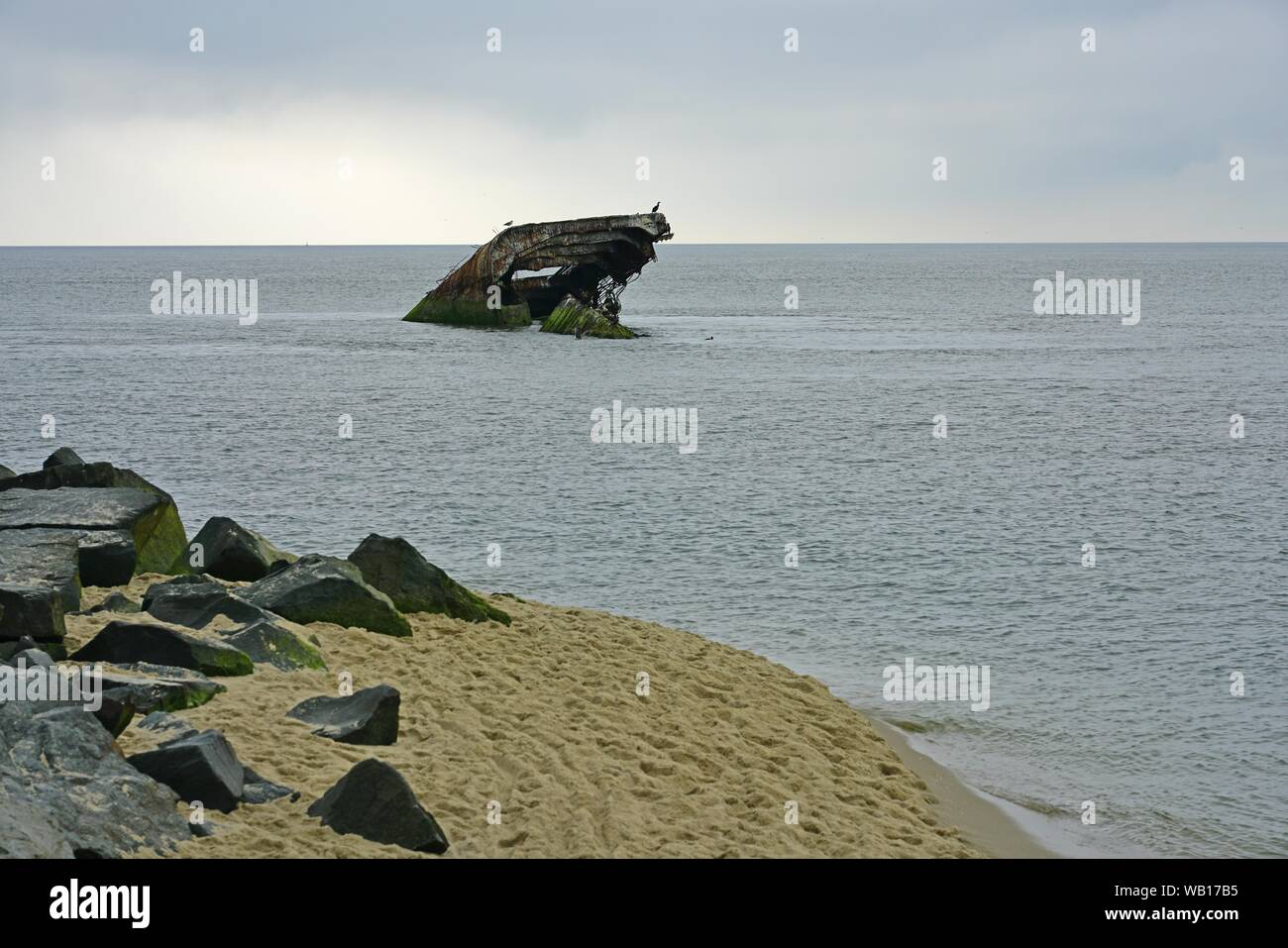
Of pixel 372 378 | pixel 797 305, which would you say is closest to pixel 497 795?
pixel 372 378

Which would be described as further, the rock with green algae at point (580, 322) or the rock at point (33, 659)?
the rock with green algae at point (580, 322)

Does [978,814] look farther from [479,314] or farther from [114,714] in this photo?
[479,314]

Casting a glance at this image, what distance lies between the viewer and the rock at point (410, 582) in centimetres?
1460

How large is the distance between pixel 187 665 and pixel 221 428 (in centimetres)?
2764

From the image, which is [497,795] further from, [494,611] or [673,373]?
[673,373]

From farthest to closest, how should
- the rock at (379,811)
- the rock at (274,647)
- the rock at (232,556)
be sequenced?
the rock at (232,556), the rock at (274,647), the rock at (379,811)

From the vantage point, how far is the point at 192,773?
329 inches

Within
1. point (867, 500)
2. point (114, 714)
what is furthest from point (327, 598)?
point (867, 500)

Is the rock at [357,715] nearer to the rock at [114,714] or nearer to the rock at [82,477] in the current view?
the rock at [114,714]

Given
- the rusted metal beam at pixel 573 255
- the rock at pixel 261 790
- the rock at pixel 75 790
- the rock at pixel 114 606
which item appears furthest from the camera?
the rusted metal beam at pixel 573 255

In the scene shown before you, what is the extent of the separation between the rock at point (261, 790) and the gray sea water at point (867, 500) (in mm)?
6496

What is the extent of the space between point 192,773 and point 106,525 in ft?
22.1

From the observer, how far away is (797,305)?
112875 mm

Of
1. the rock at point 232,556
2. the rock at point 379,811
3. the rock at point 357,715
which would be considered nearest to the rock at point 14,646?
the rock at point 357,715
